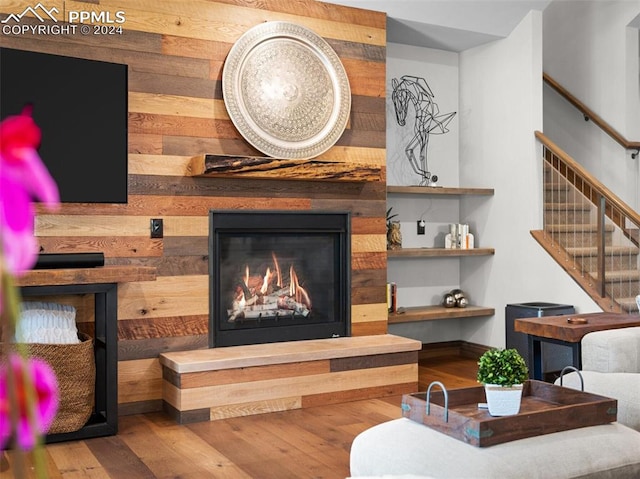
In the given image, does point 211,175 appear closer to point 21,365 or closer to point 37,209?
point 37,209

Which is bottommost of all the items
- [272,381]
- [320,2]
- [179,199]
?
[272,381]

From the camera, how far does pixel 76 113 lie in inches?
154

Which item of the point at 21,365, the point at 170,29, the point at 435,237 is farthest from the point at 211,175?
the point at 21,365

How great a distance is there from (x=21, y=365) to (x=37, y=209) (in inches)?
148

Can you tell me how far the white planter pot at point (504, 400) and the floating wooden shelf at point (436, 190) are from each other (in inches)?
124

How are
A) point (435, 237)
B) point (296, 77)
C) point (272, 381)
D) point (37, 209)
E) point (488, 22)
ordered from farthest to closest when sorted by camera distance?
point (435, 237) → point (488, 22) → point (296, 77) → point (272, 381) → point (37, 209)

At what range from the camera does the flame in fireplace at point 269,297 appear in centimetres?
462

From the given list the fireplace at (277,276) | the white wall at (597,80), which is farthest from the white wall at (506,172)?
the fireplace at (277,276)

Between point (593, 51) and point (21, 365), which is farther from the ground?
point (593, 51)

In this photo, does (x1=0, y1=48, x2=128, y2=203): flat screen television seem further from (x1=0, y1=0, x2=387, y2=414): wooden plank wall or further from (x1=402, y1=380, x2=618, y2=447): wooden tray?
(x1=402, y1=380, x2=618, y2=447): wooden tray

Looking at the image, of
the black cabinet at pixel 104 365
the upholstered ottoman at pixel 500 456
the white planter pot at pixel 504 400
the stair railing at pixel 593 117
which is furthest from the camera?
the stair railing at pixel 593 117

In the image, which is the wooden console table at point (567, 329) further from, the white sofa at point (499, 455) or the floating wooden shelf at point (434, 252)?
the floating wooden shelf at point (434, 252)

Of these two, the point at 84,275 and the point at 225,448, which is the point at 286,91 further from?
the point at 225,448

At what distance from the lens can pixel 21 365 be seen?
0.40 meters
